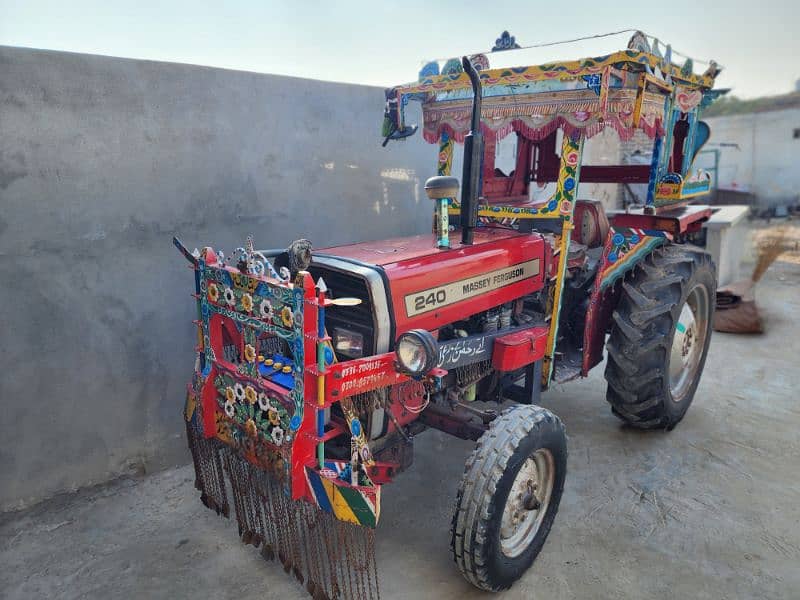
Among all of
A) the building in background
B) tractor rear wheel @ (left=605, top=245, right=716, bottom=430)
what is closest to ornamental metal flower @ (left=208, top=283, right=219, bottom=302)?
tractor rear wheel @ (left=605, top=245, right=716, bottom=430)

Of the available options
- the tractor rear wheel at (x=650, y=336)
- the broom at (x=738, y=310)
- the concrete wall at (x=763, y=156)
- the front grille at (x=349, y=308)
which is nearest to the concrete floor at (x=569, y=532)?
the tractor rear wheel at (x=650, y=336)

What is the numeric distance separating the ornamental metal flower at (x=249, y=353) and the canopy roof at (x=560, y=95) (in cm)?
188

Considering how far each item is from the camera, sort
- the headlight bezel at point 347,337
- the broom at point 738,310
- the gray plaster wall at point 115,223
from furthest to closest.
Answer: the broom at point 738,310
the gray plaster wall at point 115,223
the headlight bezel at point 347,337

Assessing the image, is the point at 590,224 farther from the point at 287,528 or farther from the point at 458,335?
the point at 287,528

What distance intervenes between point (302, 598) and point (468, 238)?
1908 mm

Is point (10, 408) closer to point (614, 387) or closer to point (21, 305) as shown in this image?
point (21, 305)

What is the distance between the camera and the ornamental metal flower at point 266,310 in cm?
253

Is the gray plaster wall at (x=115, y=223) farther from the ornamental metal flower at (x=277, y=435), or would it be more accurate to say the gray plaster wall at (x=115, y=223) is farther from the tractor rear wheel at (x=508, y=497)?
the tractor rear wheel at (x=508, y=497)

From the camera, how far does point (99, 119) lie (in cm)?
329

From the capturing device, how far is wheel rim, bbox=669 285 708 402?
14.5ft

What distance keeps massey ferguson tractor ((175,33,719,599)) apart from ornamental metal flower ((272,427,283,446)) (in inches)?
1.7

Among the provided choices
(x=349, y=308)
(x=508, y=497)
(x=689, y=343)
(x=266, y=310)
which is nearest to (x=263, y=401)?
(x=266, y=310)

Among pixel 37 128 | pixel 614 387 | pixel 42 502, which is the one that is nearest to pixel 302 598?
pixel 42 502

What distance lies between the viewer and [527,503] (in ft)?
9.08
